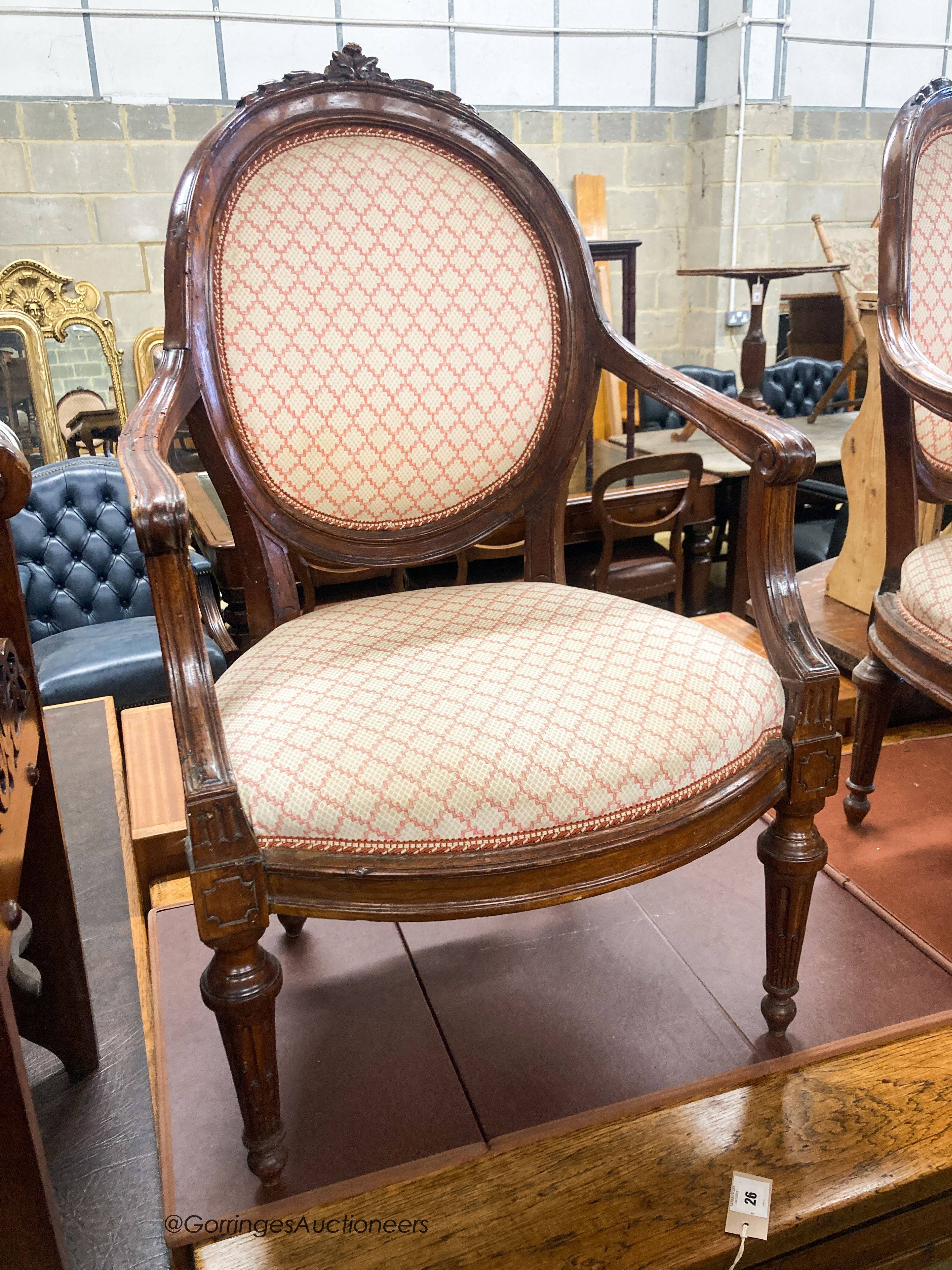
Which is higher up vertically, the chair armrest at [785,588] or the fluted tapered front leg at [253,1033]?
the chair armrest at [785,588]

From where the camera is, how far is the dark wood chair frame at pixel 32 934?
64 centimetres

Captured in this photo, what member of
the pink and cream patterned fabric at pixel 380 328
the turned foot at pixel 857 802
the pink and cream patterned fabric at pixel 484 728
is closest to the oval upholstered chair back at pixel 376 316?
the pink and cream patterned fabric at pixel 380 328

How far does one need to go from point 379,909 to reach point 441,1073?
13.7 inches

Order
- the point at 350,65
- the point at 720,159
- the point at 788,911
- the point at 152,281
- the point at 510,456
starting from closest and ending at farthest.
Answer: the point at 788,911 → the point at 350,65 → the point at 510,456 → the point at 152,281 → the point at 720,159

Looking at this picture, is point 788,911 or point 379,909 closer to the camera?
point 379,909

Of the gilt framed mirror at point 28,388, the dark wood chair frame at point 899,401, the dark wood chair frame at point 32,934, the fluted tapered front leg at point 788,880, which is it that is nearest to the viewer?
the dark wood chair frame at point 32,934

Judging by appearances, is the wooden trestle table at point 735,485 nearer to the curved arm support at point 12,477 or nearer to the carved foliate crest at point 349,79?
the carved foliate crest at point 349,79

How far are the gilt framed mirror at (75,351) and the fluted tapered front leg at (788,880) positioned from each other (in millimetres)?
4512

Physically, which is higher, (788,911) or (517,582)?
(517,582)

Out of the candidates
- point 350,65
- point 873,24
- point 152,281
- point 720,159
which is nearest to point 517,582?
point 350,65

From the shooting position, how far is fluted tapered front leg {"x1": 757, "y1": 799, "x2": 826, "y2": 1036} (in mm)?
965

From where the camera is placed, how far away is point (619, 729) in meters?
0.85

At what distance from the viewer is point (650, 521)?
3.51 metres

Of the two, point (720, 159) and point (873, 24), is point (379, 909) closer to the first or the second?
point (720, 159)
